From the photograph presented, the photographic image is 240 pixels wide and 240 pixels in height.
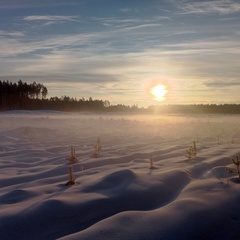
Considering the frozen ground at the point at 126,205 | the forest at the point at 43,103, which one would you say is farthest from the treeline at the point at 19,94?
the frozen ground at the point at 126,205

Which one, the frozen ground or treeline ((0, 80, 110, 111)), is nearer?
the frozen ground

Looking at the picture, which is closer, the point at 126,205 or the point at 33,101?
the point at 126,205

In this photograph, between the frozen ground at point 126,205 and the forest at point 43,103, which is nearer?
the frozen ground at point 126,205

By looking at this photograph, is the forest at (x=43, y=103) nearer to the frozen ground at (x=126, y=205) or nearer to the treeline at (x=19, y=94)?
the treeline at (x=19, y=94)

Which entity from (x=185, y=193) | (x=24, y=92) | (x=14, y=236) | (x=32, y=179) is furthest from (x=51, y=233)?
(x=24, y=92)

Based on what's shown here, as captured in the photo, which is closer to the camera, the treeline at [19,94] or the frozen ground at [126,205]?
the frozen ground at [126,205]

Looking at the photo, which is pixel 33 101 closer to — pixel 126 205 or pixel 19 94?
pixel 19 94

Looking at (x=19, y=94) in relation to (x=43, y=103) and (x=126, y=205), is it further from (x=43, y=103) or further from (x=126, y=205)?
(x=126, y=205)

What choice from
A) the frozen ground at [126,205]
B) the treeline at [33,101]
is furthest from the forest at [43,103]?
the frozen ground at [126,205]

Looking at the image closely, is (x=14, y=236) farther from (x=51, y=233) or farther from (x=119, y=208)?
(x=119, y=208)

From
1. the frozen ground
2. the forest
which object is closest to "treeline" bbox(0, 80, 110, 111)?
the forest

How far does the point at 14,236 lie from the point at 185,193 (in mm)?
1837

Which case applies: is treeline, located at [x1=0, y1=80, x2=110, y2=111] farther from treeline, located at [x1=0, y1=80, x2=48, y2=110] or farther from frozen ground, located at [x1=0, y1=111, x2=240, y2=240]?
frozen ground, located at [x1=0, y1=111, x2=240, y2=240]

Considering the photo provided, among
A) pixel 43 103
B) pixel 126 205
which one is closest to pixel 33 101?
pixel 43 103
